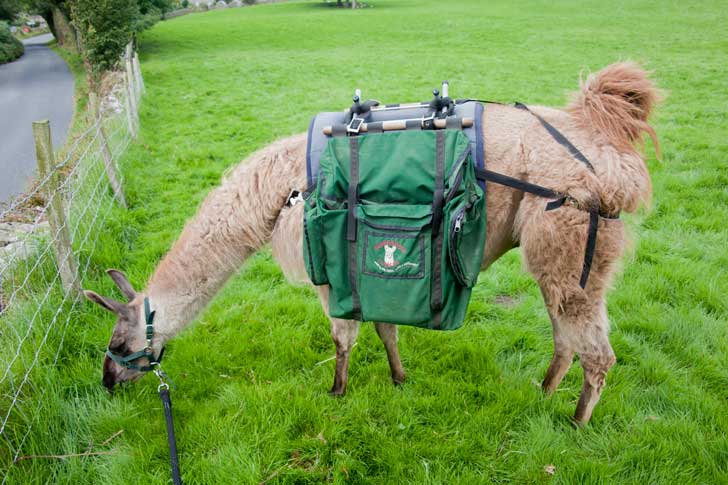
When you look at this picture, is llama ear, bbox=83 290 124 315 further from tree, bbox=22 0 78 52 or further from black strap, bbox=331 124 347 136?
tree, bbox=22 0 78 52

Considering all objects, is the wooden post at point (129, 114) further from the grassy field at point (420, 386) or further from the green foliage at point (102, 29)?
the green foliage at point (102, 29)

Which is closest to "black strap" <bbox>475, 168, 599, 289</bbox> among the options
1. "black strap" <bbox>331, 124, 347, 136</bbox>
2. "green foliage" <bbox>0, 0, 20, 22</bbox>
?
"black strap" <bbox>331, 124, 347, 136</bbox>

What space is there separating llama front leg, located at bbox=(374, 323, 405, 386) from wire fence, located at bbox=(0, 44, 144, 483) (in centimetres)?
227

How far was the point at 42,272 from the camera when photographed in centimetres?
410

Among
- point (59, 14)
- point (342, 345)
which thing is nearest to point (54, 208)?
point (342, 345)

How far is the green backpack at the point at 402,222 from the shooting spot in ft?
8.49

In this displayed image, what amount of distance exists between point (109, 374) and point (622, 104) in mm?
3621

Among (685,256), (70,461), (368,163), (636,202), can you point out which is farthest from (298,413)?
(685,256)

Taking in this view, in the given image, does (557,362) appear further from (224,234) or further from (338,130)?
(224,234)

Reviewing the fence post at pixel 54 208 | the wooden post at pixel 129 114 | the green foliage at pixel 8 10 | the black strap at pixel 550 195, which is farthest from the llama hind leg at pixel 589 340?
the green foliage at pixel 8 10

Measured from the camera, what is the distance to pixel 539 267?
111 inches

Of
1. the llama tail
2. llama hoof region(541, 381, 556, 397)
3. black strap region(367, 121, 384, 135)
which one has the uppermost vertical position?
the llama tail

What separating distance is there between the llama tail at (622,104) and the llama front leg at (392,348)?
1883 millimetres

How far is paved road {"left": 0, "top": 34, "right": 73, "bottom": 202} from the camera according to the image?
30.2 ft
